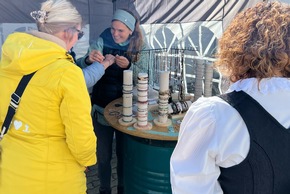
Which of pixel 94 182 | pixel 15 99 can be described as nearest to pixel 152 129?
pixel 15 99

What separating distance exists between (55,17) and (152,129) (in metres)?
0.71

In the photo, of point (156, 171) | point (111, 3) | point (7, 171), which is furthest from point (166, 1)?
point (7, 171)

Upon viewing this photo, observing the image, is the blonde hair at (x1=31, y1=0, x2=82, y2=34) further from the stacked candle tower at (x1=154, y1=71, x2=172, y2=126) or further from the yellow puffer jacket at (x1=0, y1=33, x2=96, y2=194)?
the stacked candle tower at (x1=154, y1=71, x2=172, y2=126)

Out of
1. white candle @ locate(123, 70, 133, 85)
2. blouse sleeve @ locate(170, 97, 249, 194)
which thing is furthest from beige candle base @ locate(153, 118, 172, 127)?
blouse sleeve @ locate(170, 97, 249, 194)

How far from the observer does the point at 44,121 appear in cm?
107

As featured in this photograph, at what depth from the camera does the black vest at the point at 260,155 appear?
687mm

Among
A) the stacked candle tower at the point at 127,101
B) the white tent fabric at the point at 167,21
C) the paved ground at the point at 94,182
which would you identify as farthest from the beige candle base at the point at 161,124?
the paved ground at the point at 94,182

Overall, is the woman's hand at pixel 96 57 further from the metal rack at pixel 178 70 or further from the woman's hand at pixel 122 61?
the metal rack at pixel 178 70

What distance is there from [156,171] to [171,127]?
24cm

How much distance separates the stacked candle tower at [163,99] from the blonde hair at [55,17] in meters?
0.54

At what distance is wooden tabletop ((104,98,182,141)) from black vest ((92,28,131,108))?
0.41 feet

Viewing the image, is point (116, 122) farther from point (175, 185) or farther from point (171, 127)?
point (175, 185)

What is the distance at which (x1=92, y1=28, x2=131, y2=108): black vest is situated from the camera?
6.24ft

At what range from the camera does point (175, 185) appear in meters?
0.79
